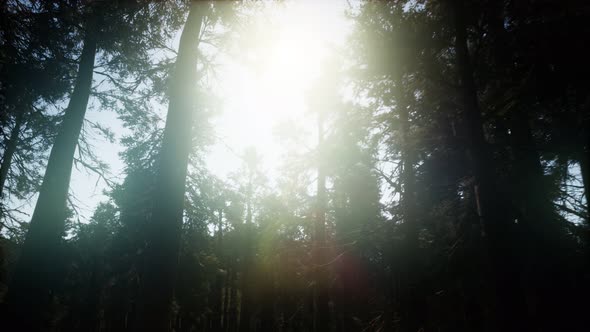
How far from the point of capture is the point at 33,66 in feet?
19.5

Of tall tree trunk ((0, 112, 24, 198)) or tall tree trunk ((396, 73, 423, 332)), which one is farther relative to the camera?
tall tree trunk ((0, 112, 24, 198))

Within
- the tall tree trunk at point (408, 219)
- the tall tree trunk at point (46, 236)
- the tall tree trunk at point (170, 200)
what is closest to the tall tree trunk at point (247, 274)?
the tall tree trunk at point (46, 236)

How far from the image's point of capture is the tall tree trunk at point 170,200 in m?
4.54

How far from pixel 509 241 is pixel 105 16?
9.15 meters

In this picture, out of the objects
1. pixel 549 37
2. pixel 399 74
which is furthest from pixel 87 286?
pixel 549 37

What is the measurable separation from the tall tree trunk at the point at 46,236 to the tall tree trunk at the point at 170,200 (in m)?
2.71

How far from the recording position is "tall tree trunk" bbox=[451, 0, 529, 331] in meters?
4.23

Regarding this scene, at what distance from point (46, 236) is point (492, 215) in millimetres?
8990

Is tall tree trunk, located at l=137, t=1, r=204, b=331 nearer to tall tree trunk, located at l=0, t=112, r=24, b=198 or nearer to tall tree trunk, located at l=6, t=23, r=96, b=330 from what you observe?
tall tree trunk, located at l=6, t=23, r=96, b=330

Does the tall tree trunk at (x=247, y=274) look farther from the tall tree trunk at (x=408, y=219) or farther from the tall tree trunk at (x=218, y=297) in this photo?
the tall tree trunk at (x=408, y=219)

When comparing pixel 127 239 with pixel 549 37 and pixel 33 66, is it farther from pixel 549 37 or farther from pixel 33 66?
pixel 549 37

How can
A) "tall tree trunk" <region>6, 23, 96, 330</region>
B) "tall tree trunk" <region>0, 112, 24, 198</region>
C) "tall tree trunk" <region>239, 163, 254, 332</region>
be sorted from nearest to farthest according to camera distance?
"tall tree trunk" <region>6, 23, 96, 330</region> < "tall tree trunk" <region>0, 112, 24, 198</region> < "tall tree trunk" <region>239, 163, 254, 332</region>

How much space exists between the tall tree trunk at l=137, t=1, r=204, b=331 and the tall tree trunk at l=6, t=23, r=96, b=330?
8.88 ft

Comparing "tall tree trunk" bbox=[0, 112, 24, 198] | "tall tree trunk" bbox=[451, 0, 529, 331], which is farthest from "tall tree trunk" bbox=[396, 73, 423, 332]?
"tall tree trunk" bbox=[0, 112, 24, 198]
